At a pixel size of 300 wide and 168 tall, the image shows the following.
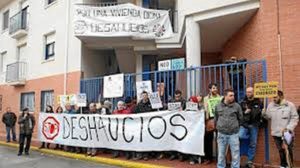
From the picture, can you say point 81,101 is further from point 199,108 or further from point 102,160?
point 199,108

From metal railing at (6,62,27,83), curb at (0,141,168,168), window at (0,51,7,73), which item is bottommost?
curb at (0,141,168,168)

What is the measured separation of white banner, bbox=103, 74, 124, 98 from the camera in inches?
472

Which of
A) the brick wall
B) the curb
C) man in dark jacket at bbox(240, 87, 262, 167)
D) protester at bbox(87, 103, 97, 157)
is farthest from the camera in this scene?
protester at bbox(87, 103, 97, 157)

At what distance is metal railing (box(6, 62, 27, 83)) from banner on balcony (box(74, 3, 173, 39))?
782 cm

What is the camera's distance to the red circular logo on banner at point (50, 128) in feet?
42.9

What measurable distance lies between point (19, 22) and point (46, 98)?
603 centimetres

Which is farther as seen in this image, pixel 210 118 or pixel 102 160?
pixel 102 160

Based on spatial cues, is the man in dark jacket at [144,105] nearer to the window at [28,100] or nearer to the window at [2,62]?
the window at [28,100]

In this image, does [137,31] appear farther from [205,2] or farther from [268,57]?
[268,57]

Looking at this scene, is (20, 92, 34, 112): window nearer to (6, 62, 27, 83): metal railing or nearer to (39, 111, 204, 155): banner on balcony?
(6, 62, 27, 83): metal railing

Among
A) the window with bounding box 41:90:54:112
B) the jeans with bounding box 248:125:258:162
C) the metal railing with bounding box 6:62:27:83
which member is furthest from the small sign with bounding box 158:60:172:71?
the metal railing with bounding box 6:62:27:83

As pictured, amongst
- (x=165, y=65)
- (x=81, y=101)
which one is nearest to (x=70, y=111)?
(x=81, y=101)

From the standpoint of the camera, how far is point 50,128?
13.3 metres

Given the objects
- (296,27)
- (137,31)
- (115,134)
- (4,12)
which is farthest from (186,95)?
(4,12)
